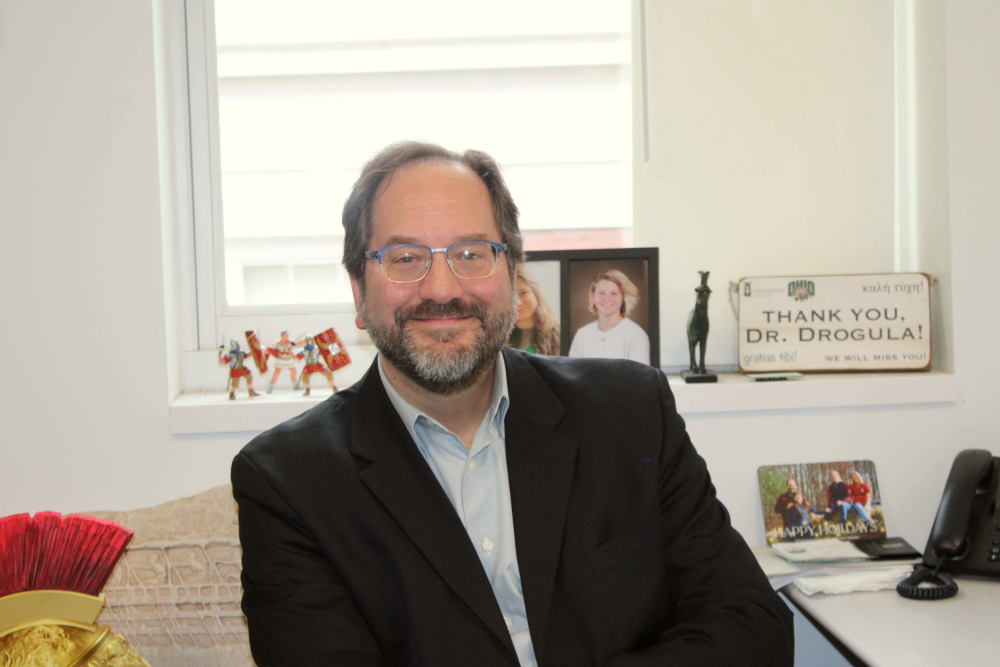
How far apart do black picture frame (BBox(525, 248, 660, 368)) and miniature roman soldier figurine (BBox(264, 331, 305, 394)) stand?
2.03 ft

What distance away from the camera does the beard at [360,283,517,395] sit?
3.92 feet

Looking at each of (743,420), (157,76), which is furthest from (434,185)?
(743,420)

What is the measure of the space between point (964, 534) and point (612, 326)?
0.85m

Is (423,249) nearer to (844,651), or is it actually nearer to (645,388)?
(645,388)

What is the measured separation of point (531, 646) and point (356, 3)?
5.50 ft

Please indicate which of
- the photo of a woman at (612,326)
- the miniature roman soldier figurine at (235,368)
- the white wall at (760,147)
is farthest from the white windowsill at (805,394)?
the white wall at (760,147)

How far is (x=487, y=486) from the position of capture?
1.22 meters

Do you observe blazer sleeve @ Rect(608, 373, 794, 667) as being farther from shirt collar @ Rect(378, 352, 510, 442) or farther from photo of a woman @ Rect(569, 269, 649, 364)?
photo of a woman @ Rect(569, 269, 649, 364)

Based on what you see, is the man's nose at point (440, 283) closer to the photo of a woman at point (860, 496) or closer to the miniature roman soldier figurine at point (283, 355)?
the miniature roman soldier figurine at point (283, 355)

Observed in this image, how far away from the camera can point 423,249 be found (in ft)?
3.99

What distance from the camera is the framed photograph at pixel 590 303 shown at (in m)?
1.81

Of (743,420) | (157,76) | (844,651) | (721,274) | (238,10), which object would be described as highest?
(238,10)

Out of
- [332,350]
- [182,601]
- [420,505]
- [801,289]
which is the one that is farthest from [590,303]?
[182,601]

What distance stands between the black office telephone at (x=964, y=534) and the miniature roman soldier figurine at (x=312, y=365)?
4.35 ft
